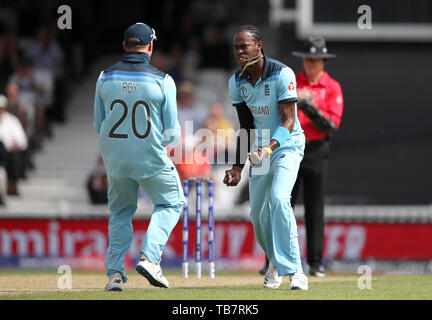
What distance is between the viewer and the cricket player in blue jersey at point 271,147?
8.61 metres

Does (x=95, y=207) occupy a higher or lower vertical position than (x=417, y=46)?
lower

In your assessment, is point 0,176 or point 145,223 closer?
point 145,223

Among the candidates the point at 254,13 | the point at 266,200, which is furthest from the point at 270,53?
the point at 266,200

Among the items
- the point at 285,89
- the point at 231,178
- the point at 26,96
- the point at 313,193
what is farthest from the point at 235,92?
the point at 26,96

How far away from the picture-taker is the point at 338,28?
15586mm

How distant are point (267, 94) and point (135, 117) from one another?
1160 mm

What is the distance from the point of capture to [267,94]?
8766mm

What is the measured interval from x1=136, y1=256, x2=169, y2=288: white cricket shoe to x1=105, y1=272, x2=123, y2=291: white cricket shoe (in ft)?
0.91

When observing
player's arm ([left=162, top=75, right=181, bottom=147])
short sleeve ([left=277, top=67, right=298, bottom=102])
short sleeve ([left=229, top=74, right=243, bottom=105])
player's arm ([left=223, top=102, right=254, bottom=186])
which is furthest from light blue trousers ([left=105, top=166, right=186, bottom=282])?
short sleeve ([left=277, top=67, right=298, bottom=102])

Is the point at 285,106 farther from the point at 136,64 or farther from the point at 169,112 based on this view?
the point at 136,64

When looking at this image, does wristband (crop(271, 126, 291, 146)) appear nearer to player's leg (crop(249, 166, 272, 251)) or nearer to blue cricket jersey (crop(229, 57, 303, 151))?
blue cricket jersey (crop(229, 57, 303, 151))
